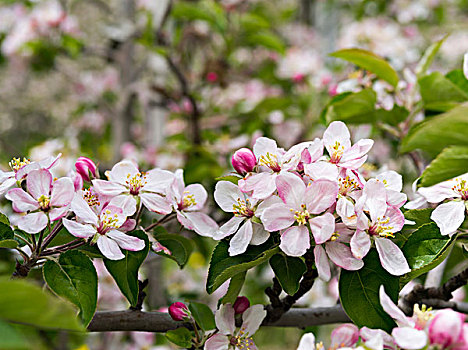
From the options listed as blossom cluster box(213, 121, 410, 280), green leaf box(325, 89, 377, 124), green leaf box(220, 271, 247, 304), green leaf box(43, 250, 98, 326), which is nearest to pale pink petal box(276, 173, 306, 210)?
blossom cluster box(213, 121, 410, 280)

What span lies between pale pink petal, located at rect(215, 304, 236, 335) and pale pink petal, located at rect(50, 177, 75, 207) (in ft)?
0.66

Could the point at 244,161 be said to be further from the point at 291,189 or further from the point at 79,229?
the point at 79,229

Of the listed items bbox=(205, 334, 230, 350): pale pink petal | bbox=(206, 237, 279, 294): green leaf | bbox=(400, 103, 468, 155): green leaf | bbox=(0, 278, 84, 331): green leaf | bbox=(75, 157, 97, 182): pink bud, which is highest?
bbox=(400, 103, 468, 155): green leaf

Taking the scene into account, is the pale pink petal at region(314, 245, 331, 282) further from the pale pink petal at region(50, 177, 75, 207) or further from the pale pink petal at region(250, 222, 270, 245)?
the pale pink petal at region(50, 177, 75, 207)

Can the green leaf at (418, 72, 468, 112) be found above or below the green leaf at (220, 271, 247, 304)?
above

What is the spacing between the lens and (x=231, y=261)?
54cm

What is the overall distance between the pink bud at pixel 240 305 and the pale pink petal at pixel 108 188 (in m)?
0.18

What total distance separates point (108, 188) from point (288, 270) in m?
0.22

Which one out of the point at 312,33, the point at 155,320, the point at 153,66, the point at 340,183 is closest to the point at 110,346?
the point at 153,66

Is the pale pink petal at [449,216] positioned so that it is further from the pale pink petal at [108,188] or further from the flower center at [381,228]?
the pale pink petal at [108,188]

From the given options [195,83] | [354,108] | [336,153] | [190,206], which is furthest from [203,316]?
[195,83]

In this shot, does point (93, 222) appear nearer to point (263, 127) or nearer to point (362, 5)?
point (263, 127)

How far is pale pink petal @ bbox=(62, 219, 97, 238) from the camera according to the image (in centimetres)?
52

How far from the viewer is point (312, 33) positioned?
2564 millimetres
